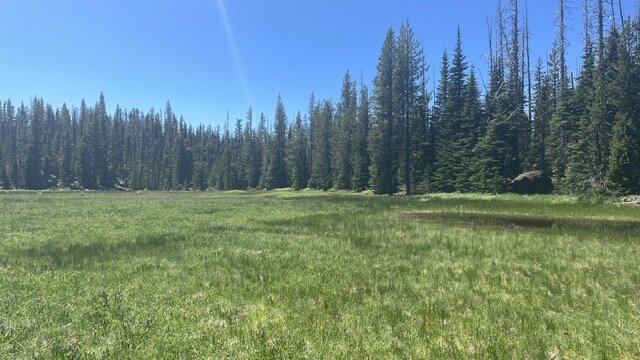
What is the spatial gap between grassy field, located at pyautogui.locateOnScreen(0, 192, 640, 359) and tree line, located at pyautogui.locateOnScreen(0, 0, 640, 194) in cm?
2888

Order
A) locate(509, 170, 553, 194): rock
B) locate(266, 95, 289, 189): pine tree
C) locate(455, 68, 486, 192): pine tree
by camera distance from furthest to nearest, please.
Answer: locate(266, 95, 289, 189): pine tree, locate(455, 68, 486, 192): pine tree, locate(509, 170, 553, 194): rock

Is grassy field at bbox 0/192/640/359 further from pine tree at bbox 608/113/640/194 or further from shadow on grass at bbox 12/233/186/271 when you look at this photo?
pine tree at bbox 608/113/640/194

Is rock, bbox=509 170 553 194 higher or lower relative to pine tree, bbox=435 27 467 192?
lower

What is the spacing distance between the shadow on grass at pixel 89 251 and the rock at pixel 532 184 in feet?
131

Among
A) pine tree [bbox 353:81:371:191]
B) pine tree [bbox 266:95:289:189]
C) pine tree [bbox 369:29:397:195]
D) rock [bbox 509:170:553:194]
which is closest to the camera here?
rock [bbox 509:170:553:194]

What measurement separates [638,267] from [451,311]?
7363mm

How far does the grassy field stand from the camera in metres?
6.38

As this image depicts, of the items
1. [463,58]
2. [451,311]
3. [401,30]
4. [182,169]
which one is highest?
[401,30]

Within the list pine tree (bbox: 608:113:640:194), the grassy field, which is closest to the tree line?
pine tree (bbox: 608:113:640:194)

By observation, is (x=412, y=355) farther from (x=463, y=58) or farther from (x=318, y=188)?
(x=318, y=188)

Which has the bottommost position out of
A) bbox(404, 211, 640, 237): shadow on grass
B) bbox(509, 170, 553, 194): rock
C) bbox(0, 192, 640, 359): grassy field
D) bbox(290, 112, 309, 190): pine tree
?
bbox(0, 192, 640, 359): grassy field

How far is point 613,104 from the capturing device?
143 ft

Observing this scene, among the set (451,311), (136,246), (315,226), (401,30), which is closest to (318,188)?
(401,30)

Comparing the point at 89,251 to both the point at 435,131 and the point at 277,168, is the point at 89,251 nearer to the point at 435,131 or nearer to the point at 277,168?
the point at 435,131
